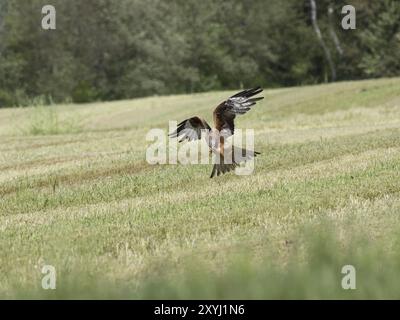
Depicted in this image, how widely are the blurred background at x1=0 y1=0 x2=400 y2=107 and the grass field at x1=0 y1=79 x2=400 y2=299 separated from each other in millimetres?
35906

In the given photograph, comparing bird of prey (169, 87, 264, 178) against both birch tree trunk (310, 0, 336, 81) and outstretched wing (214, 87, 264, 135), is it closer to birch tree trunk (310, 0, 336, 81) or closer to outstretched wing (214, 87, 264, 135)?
outstretched wing (214, 87, 264, 135)

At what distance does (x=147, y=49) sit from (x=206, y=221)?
47.2 metres

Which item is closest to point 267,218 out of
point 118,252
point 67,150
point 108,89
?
point 118,252

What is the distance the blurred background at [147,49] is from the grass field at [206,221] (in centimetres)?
3591

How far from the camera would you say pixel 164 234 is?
9.57 meters

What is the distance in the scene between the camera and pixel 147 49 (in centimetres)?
5647

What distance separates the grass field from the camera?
261 inches

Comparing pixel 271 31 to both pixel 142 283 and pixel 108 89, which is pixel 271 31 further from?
pixel 142 283

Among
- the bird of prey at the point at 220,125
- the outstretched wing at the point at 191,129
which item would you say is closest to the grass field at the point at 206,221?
the bird of prey at the point at 220,125

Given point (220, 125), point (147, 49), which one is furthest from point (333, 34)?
point (220, 125)

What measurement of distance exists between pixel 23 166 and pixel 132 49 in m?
40.8

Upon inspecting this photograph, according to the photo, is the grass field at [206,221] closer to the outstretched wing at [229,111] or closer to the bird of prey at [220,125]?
the bird of prey at [220,125]

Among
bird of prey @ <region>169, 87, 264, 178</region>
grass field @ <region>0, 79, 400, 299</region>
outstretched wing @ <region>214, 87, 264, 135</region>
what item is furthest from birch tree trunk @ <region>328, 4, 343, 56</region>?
outstretched wing @ <region>214, 87, 264, 135</region>

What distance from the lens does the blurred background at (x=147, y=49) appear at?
183ft
